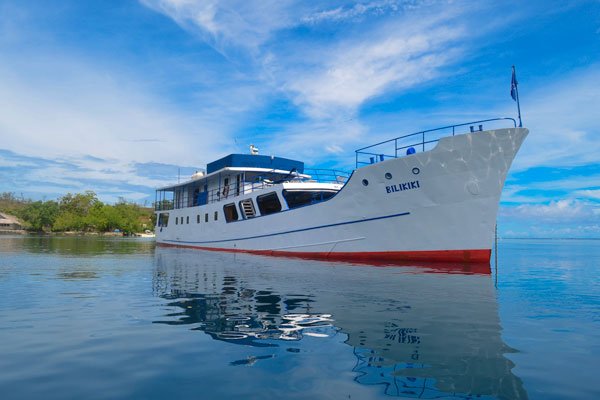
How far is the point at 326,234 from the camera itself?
58.7 feet

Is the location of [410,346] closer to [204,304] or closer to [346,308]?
[346,308]

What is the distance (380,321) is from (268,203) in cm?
1717

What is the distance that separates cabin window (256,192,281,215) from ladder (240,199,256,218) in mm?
664

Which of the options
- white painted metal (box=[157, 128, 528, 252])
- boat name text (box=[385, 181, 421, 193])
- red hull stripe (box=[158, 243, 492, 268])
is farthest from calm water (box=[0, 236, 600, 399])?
boat name text (box=[385, 181, 421, 193])

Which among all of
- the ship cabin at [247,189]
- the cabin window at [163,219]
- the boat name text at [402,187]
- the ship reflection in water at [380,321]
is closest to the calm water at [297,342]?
the ship reflection in water at [380,321]

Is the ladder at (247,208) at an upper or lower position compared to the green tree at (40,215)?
lower

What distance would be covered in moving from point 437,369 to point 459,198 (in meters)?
11.8

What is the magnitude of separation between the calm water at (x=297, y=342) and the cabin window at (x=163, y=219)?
27058mm

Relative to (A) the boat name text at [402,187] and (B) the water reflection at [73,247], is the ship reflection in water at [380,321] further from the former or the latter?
(B) the water reflection at [73,247]

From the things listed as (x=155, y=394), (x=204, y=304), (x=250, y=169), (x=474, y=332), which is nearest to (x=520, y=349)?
(x=474, y=332)

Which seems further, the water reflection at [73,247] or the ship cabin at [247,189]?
the water reflection at [73,247]

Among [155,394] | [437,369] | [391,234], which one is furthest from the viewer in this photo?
[391,234]

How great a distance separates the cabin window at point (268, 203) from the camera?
21547mm

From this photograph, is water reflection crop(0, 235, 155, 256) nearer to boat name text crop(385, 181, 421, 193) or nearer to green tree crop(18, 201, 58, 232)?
boat name text crop(385, 181, 421, 193)
